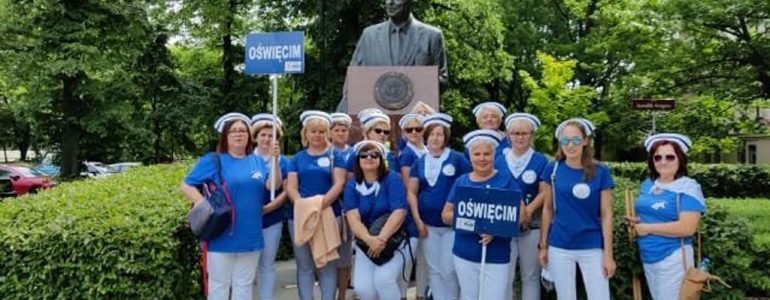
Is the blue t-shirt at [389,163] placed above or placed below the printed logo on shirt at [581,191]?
above

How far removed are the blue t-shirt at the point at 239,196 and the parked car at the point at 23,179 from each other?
2048 centimetres

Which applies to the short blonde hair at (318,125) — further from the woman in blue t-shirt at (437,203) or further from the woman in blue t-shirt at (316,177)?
the woman in blue t-shirt at (437,203)

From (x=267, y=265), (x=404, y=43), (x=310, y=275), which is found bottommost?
(x=310, y=275)

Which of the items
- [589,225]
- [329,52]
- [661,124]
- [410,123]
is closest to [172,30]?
[329,52]

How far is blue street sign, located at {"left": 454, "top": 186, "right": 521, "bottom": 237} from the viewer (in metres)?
4.12

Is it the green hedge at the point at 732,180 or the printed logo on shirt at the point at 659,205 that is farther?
the green hedge at the point at 732,180

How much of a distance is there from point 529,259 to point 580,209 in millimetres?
682

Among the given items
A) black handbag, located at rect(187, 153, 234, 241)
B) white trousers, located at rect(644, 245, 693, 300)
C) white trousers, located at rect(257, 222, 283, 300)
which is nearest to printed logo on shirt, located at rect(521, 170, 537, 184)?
white trousers, located at rect(644, 245, 693, 300)

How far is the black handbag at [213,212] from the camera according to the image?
173 inches

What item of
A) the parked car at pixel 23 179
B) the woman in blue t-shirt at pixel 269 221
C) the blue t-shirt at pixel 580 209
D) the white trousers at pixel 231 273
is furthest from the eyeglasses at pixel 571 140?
the parked car at pixel 23 179

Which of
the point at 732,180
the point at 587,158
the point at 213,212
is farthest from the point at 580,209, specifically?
the point at 732,180

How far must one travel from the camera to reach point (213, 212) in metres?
4.39

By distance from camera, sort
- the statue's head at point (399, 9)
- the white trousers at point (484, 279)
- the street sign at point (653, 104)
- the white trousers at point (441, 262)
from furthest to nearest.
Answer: the street sign at point (653, 104) < the statue's head at point (399, 9) < the white trousers at point (441, 262) < the white trousers at point (484, 279)

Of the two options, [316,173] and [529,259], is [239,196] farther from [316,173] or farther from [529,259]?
[529,259]
